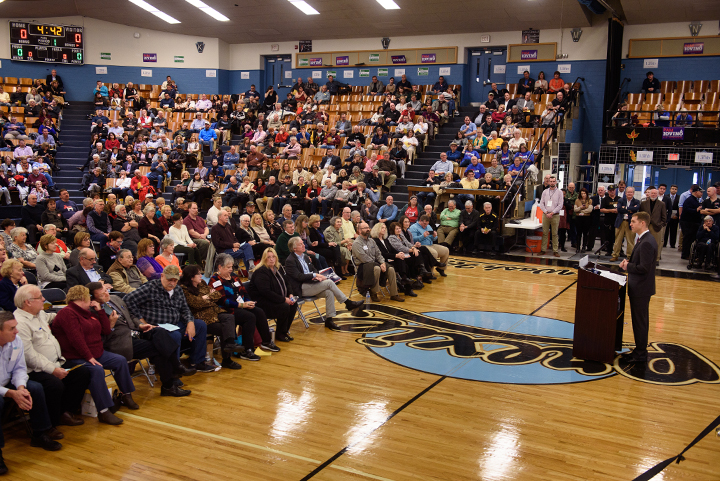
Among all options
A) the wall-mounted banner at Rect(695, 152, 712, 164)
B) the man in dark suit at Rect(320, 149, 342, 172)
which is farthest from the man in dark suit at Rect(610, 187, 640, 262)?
A: the man in dark suit at Rect(320, 149, 342, 172)

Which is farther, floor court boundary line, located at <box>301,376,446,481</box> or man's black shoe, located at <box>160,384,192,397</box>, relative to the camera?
man's black shoe, located at <box>160,384,192,397</box>

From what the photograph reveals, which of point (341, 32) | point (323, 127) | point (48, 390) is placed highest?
point (341, 32)

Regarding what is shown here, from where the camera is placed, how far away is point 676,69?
16609mm

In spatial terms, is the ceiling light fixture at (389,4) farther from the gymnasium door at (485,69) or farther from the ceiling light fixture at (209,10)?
the ceiling light fixture at (209,10)

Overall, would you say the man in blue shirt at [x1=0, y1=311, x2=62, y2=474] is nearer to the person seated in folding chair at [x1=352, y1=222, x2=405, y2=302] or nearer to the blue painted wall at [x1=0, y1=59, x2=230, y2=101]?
the person seated in folding chair at [x1=352, y1=222, x2=405, y2=302]

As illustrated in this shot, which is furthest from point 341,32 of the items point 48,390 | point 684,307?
point 48,390

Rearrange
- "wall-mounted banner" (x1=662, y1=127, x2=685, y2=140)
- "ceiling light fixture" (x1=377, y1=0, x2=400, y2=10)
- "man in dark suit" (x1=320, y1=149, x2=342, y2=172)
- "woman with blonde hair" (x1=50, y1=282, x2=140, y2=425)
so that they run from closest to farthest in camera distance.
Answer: "woman with blonde hair" (x1=50, y1=282, x2=140, y2=425), "wall-mounted banner" (x1=662, y1=127, x2=685, y2=140), "man in dark suit" (x1=320, y1=149, x2=342, y2=172), "ceiling light fixture" (x1=377, y1=0, x2=400, y2=10)

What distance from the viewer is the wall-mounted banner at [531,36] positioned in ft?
59.0

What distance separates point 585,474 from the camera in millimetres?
4086

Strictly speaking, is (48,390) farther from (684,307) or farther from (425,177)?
(425,177)

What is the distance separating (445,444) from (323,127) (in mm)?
14414

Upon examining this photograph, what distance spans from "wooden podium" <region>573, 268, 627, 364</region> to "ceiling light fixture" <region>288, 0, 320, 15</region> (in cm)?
1408

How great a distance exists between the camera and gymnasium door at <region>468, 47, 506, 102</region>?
19000 millimetres

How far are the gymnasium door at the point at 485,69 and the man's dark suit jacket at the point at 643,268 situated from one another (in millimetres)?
13497
